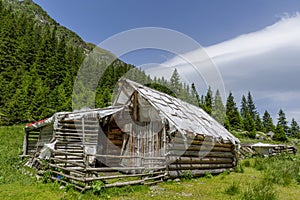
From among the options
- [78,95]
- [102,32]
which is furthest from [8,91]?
[102,32]

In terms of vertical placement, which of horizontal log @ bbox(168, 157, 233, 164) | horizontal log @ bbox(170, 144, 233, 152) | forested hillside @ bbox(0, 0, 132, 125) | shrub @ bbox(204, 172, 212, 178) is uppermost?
forested hillside @ bbox(0, 0, 132, 125)

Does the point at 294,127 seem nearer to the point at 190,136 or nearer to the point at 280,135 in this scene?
the point at 280,135

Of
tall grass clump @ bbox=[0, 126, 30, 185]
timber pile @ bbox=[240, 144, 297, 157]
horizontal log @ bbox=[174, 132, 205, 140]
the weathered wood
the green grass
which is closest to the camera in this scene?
the green grass

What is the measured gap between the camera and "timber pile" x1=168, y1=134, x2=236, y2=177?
1007cm

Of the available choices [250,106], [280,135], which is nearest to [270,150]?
[280,135]

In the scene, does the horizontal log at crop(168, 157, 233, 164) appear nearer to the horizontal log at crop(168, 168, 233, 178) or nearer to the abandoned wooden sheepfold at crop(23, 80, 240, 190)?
the abandoned wooden sheepfold at crop(23, 80, 240, 190)

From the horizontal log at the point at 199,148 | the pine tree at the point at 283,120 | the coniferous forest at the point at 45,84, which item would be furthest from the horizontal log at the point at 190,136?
the pine tree at the point at 283,120

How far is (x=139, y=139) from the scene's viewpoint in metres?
12.0

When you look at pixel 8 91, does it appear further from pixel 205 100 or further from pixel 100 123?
pixel 205 100

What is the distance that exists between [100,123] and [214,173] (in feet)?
23.6

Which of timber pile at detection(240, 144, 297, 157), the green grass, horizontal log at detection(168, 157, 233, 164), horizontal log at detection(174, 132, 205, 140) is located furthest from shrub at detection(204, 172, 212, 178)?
timber pile at detection(240, 144, 297, 157)

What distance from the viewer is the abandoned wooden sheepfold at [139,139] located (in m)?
9.95

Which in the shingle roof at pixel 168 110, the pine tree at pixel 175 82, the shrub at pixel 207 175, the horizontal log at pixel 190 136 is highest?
the pine tree at pixel 175 82

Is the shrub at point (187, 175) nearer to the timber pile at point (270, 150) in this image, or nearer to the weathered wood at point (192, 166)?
the weathered wood at point (192, 166)
